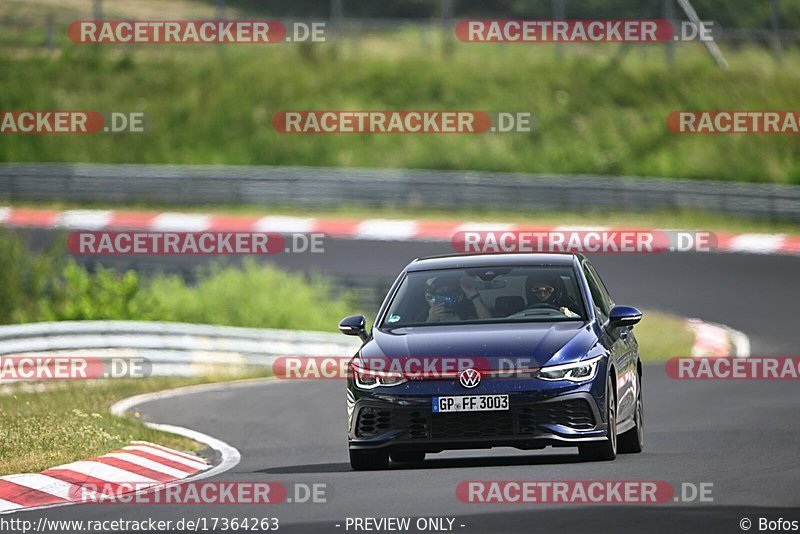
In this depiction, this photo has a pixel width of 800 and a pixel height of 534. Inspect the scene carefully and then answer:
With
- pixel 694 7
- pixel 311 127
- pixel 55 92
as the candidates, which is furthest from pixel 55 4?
pixel 694 7

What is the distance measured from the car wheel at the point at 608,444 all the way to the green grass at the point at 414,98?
30.8 metres

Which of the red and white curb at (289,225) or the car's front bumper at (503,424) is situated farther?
the red and white curb at (289,225)

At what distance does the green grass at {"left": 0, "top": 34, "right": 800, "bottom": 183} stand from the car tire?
3114 cm

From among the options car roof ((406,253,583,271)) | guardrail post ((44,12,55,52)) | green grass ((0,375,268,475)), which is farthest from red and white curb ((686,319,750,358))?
guardrail post ((44,12,55,52))

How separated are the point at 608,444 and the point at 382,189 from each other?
28639 mm

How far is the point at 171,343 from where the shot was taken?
940 inches

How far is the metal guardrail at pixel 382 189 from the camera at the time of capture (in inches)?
1481

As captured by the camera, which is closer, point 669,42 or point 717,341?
point 717,341

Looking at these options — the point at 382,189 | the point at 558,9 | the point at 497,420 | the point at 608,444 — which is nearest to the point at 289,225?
the point at 382,189

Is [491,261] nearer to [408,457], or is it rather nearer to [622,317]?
Result: [622,317]

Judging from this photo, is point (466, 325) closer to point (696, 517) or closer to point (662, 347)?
point (696, 517)

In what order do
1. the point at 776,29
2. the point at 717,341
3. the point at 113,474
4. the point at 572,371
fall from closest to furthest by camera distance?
the point at 572,371, the point at 113,474, the point at 717,341, the point at 776,29

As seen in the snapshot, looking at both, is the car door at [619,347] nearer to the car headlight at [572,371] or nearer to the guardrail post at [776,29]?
the car headlight at [572,371]

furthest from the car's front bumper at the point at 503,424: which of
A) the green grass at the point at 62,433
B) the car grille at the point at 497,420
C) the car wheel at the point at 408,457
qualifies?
the green grass at the point at 62,433
